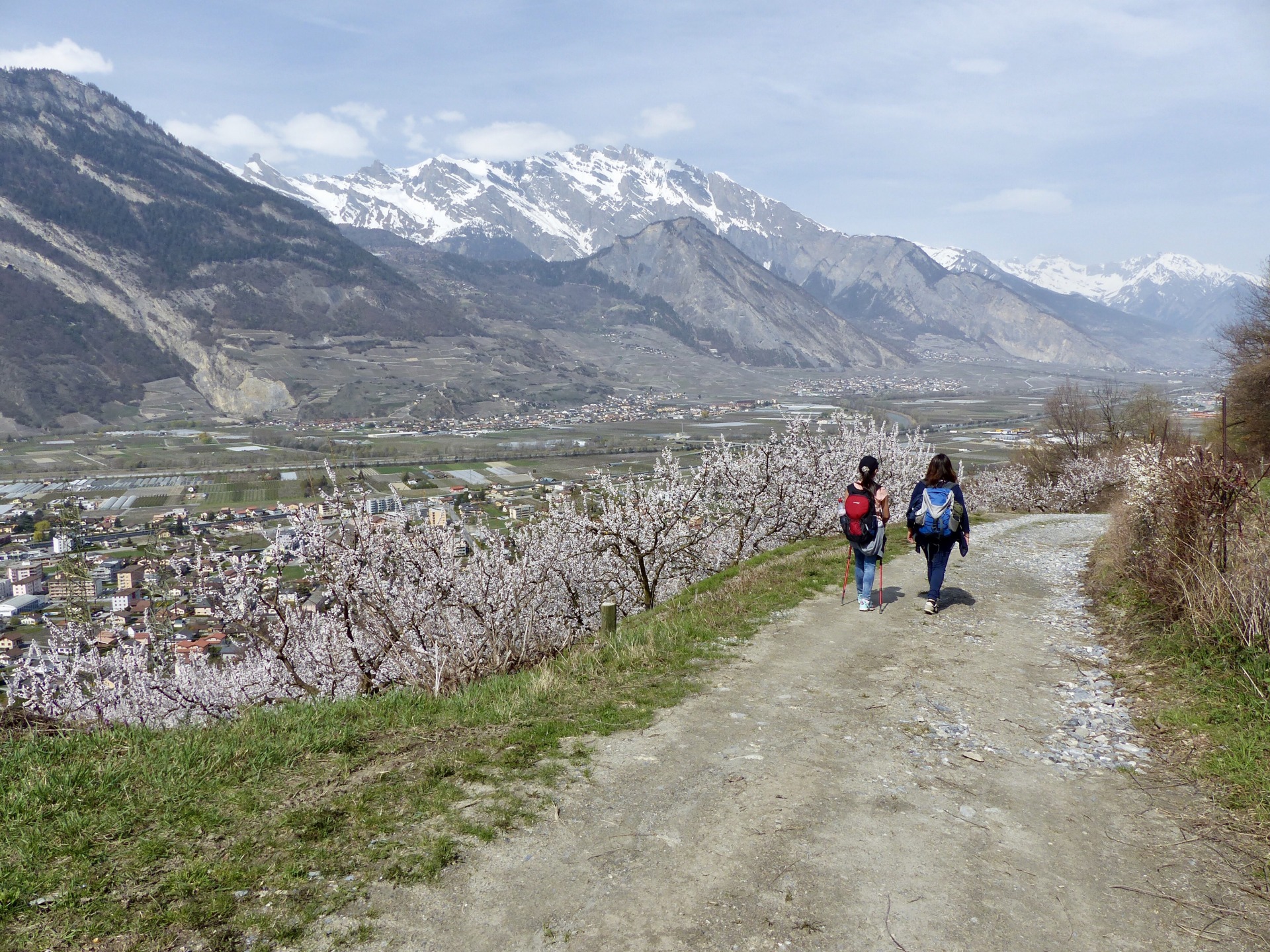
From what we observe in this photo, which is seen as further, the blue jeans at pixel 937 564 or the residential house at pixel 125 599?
the residential house at pixel 125 599

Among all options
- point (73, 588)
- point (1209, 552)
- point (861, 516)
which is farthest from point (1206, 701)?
point (73, 588)

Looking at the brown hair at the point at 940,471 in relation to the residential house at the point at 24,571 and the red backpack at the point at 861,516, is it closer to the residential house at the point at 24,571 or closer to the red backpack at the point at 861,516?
the red backpack at the point at 861,516

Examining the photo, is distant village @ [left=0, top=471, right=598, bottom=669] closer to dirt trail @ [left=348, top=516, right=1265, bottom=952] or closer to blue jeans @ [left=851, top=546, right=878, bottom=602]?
blue jeans @ [left=851, top=546, right=878, bottom=602]

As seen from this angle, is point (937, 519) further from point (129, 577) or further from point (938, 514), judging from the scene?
→ point (129, 577)

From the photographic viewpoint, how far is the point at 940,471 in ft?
39.3

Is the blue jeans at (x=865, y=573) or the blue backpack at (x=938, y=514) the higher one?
the blue backpack at (x=938, y=514)

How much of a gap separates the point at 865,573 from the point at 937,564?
123 centimetres

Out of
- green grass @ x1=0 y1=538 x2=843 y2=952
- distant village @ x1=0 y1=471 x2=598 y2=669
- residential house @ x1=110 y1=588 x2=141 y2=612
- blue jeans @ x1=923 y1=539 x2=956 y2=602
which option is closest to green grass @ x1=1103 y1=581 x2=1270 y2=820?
→ blue jeans @ x1=923 y1=539 x2=956 y2=602

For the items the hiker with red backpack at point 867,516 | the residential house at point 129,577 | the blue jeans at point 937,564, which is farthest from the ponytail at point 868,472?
the residential house at point 129,577

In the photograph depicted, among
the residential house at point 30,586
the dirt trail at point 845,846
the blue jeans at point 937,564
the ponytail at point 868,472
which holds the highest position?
the ponytail at point 868,472

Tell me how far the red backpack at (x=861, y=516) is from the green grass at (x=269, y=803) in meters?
4.86

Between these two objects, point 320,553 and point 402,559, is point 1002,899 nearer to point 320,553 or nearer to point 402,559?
point 320,553

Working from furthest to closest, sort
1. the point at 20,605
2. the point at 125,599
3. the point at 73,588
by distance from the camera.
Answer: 1. the point at 20,605
2. the point at 125,599
3. the point at 73,588

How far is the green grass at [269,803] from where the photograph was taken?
4383 mm
